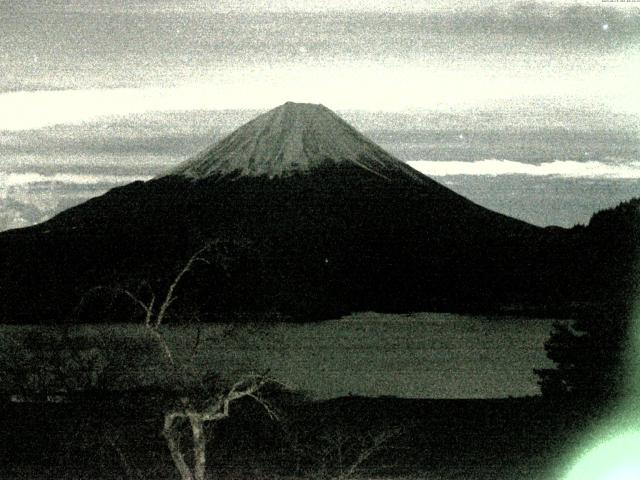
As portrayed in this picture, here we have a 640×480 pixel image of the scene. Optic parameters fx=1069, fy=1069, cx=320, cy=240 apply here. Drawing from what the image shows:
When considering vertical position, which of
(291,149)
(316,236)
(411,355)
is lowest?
(411,355)

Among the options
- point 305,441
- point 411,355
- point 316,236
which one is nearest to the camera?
point 305,441

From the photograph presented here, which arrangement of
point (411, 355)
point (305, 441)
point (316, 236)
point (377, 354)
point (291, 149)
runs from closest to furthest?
point (305, 441) → point (377, 354) → point (411, 355) → point (316, 236) → point (291, 149)

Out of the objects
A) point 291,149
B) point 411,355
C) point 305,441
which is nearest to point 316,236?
point 291,149

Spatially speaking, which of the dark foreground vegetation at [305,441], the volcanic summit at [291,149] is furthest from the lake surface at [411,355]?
the volcanic summit at [291,149]

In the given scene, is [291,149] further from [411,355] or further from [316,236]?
[411,355]

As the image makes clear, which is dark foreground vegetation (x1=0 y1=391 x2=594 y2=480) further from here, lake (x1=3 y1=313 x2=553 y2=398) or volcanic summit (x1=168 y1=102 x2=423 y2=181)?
volcanic summit (x1=168 y1=102 x2=423 y2=181)

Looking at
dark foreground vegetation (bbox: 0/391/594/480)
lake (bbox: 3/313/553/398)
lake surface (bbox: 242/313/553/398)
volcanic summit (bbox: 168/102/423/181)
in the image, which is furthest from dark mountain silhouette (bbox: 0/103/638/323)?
dark foreground vegetation (bbox: 0/391/594/480)

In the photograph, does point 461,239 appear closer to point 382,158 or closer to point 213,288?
point 382,158
